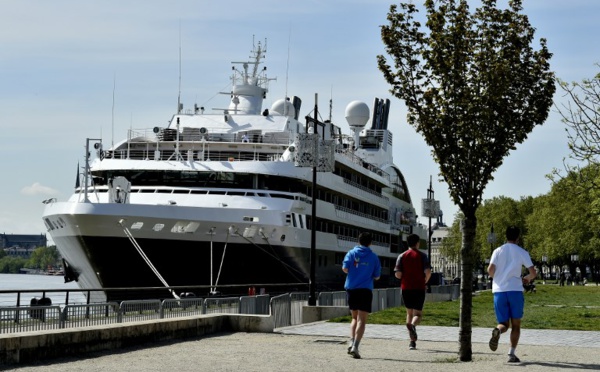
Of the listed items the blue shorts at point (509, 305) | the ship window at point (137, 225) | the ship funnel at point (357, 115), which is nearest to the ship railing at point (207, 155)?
the ship window at point (137, 225)

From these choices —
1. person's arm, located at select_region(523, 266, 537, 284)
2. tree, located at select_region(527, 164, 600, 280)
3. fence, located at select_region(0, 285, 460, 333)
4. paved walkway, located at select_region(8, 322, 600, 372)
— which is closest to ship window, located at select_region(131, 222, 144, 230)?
fence, located at select_region(0, 285, 460, 333)

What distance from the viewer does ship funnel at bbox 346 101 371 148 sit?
71.2m

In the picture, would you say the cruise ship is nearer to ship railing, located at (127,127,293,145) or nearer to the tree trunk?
ship railing, located at (127,127,293,145)

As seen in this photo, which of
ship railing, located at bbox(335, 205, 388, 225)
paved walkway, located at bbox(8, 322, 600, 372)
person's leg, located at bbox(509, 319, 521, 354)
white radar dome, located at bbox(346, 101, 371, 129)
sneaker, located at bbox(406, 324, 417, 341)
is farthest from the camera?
white radar dome, located at bbox(346, 101, 371, 129)

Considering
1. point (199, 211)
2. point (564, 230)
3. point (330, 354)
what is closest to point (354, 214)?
point (199, 211)

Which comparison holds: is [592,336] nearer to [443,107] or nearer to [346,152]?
[443,107]

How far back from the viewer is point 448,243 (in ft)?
534

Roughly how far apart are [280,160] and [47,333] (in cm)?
3227

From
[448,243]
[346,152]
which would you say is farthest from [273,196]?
[448,243]

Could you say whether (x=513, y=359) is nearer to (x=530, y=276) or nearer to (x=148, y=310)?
(x=530, y=276)

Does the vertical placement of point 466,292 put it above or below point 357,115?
below

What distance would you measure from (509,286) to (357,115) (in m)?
58.6

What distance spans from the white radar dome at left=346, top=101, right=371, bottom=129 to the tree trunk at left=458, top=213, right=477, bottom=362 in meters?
57.5

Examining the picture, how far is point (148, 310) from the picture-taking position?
22031mm
